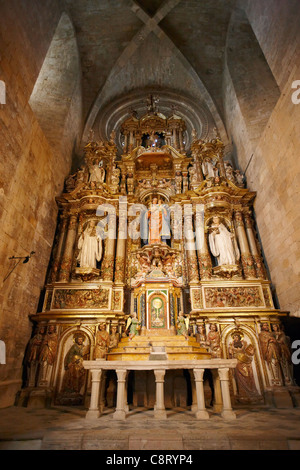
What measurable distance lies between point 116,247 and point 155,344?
190 inches

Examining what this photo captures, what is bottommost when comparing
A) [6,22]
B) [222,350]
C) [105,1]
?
[222,350]

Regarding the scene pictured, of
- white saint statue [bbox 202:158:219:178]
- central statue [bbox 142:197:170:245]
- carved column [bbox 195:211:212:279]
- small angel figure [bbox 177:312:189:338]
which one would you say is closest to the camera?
small angel figure [bbox 177:312:189:338]

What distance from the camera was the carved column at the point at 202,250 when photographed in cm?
1003

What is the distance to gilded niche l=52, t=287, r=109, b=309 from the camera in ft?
30.2

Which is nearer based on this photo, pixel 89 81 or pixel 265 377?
pixel 265 377

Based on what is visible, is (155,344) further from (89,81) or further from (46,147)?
(89,81)

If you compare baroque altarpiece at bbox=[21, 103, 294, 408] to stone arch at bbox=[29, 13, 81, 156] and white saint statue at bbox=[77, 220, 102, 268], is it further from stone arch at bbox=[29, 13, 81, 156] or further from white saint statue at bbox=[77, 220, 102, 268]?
stone arch at bbox=[29, 13, 81, 156]

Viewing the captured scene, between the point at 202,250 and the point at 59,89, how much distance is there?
10499mm

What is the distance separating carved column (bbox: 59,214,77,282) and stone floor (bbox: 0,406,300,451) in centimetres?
475

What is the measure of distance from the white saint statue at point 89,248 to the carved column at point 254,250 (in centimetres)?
621

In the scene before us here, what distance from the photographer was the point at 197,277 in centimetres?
997

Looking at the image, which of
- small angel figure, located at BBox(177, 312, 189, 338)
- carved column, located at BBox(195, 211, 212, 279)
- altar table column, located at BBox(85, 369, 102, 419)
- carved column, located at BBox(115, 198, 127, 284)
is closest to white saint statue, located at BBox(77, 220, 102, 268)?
carved column, located at BBox(115, 198, 127, 284)

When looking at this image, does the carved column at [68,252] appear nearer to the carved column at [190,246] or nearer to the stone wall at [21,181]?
the stone wall at [21,181]

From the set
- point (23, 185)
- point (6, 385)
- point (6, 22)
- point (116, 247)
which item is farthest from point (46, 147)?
point (6, 385)
